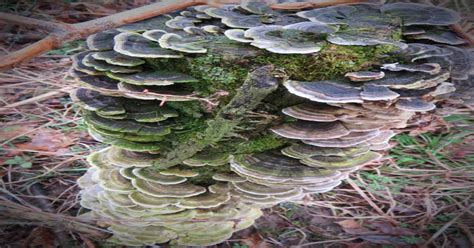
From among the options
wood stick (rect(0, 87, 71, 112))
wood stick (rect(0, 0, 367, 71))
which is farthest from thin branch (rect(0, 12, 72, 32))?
wood stick (rect(0, 87, 71, 112))

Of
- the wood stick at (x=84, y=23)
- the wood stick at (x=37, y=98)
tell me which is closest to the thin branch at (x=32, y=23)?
the wood stick at (x=84, y=23)

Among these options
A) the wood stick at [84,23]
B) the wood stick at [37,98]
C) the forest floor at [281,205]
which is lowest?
the forest floor at [281,205]

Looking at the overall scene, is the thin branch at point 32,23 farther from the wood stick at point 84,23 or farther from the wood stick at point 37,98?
the wood stick at point 37,98

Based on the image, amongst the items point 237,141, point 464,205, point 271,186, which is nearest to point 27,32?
point 237,141

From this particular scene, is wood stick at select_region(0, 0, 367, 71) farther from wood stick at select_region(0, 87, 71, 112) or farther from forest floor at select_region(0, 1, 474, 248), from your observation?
wood stick at select_region(0, 87, 71, 112)

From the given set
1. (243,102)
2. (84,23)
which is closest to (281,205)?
(243,102)

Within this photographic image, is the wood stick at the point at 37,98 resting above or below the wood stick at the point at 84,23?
below
